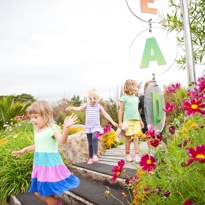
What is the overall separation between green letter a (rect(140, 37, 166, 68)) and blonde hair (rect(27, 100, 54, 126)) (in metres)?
1.25

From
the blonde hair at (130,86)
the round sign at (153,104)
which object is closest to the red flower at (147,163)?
the round sign at (153,104)

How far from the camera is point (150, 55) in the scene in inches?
131

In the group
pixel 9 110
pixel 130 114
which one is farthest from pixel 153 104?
pixel 9 110

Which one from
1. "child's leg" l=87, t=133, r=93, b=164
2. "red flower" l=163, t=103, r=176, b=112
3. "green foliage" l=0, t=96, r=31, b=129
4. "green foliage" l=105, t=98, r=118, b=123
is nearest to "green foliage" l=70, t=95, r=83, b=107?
"green foliage" l=0, t=96, r=31, b=129

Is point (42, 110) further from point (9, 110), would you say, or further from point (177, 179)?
point (9, 110)

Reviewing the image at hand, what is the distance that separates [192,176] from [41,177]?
1.73 m

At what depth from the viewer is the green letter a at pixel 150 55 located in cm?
328

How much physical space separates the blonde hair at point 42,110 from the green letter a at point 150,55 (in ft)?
4.10

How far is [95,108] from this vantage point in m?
4.95

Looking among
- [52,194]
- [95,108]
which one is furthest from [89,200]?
[95,108]

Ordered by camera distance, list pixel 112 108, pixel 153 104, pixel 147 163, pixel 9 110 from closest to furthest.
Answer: pixel 147 163 < pixel 153 104 < pixel 112 108 < pixel 9 110

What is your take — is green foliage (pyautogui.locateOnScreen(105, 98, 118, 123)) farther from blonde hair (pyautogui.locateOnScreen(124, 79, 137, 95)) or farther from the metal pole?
the metal pole

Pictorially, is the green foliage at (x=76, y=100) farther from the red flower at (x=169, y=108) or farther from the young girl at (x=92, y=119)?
the red flower at (x=169, y=108)

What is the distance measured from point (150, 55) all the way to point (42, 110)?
141cm
